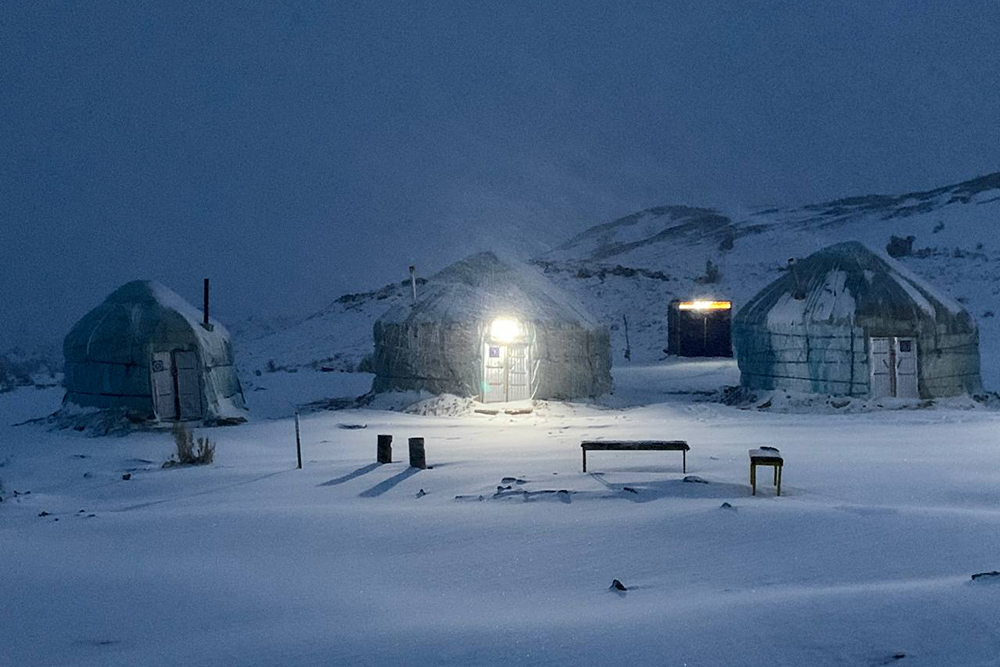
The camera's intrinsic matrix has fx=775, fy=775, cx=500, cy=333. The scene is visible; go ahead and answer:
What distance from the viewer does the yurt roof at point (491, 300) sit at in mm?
17406

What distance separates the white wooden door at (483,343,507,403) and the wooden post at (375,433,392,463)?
7464mm

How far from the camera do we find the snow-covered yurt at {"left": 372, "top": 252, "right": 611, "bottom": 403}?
17.1 metres

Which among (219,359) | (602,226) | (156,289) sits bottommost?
(219,359)

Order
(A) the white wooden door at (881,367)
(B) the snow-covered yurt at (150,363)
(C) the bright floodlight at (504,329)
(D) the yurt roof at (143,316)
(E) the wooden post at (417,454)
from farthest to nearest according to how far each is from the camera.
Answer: (C) the bright floodlight at (504,329), (A) the white wooden door at (881,367), (D) the yurt roof at (143,316), (B) the snow-covered yurt at (150,363), (E) the wooden post at (417,454)

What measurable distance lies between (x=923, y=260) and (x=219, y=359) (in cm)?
3412

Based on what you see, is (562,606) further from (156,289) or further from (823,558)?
(156,289)

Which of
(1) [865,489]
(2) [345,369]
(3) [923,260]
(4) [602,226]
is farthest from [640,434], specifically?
(4) [602,226]

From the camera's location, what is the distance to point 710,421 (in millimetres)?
14164

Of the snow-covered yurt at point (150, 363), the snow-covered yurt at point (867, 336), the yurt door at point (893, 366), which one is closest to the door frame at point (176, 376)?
the snow-covered yurt at point (150, 363)

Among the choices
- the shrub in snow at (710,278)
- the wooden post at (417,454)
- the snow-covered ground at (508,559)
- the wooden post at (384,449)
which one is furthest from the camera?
the shrub in snow at (710,278)

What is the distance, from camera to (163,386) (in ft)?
49.5

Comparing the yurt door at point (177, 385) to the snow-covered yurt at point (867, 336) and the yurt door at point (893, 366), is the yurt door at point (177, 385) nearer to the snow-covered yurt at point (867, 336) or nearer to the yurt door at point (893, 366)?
the snow-covered yurt at point (867, 336)

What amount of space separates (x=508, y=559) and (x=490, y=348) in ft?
39.7

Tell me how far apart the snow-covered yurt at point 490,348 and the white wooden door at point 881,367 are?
5742mm
